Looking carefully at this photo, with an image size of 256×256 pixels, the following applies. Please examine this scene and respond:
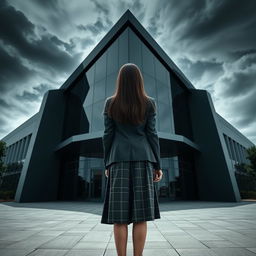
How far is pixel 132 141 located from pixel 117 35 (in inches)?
567

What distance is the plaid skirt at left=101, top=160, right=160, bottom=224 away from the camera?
158 centimetres

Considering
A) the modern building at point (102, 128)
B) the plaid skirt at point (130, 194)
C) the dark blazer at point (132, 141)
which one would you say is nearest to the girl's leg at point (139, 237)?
the plaid skirt at point (130, 194)

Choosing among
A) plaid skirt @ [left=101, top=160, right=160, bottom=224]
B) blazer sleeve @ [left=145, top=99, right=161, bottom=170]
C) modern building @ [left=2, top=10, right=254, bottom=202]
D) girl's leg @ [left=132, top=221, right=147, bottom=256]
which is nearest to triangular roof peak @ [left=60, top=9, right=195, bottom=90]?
modern building @ [left=2, top=10, right=254, bottom=202]

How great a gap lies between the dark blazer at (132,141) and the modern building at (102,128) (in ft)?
31.4

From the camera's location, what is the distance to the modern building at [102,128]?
12719mm

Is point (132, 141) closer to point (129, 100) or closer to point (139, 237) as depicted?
point (129, 100)

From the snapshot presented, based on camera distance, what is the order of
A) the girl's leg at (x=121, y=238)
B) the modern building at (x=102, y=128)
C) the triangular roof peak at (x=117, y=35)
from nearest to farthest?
the girl's leg at (x=121, y=238) → the modern building at (x=102, y=128) → the triangular roof peak at (x=117, y=35)

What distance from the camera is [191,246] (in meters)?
2.56

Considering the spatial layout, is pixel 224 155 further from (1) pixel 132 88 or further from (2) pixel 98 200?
(1) pixel 132 88

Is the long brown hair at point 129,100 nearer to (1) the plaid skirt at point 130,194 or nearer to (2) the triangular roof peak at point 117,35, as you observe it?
(1) the plaid skirt at point 130,194

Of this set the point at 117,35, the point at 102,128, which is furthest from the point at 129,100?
the point at 117,35

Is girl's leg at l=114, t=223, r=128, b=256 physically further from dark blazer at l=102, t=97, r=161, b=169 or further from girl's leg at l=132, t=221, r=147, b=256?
dark blazer at l=102, t=97, r=161, b=169

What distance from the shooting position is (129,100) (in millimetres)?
1804

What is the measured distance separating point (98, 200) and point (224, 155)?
33.6 feet
